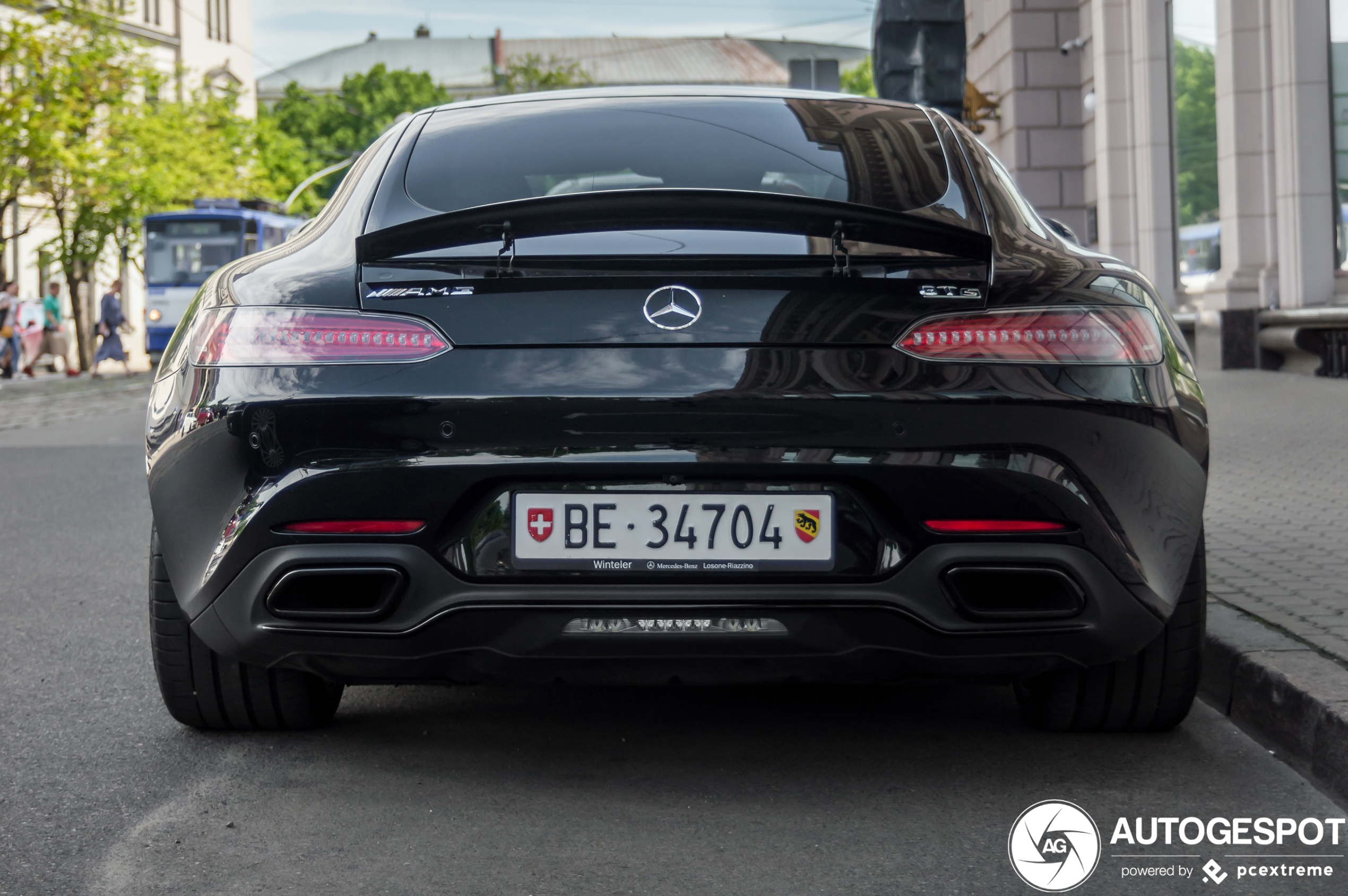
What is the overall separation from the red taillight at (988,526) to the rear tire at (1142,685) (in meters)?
0.50

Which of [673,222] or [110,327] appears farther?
[110,327]

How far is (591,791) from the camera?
3471 mm

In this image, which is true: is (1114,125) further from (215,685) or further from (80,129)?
(80,129)

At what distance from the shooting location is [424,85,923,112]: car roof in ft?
13.4

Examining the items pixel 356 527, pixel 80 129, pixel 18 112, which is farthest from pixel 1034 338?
pixel 80 129

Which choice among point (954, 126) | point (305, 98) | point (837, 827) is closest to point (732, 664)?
point (837, 827)

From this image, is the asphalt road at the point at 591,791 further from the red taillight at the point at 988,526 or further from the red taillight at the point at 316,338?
the red taillight at the point at 316,338

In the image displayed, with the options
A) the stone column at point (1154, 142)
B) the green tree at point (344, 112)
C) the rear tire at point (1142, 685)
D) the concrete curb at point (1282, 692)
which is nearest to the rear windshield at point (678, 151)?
the rear tire at point (1142, 685)

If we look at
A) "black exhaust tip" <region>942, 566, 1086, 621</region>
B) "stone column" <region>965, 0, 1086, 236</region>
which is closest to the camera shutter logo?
"black exhaust tip" <region>942, 566, 1086, 621</region>

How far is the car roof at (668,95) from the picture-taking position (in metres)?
4.07

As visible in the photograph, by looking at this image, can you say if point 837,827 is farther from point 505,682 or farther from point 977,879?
point 505,682

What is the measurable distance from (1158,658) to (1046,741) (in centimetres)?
34

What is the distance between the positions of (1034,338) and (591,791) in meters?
1.29

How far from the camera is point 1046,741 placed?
381 centimetres
